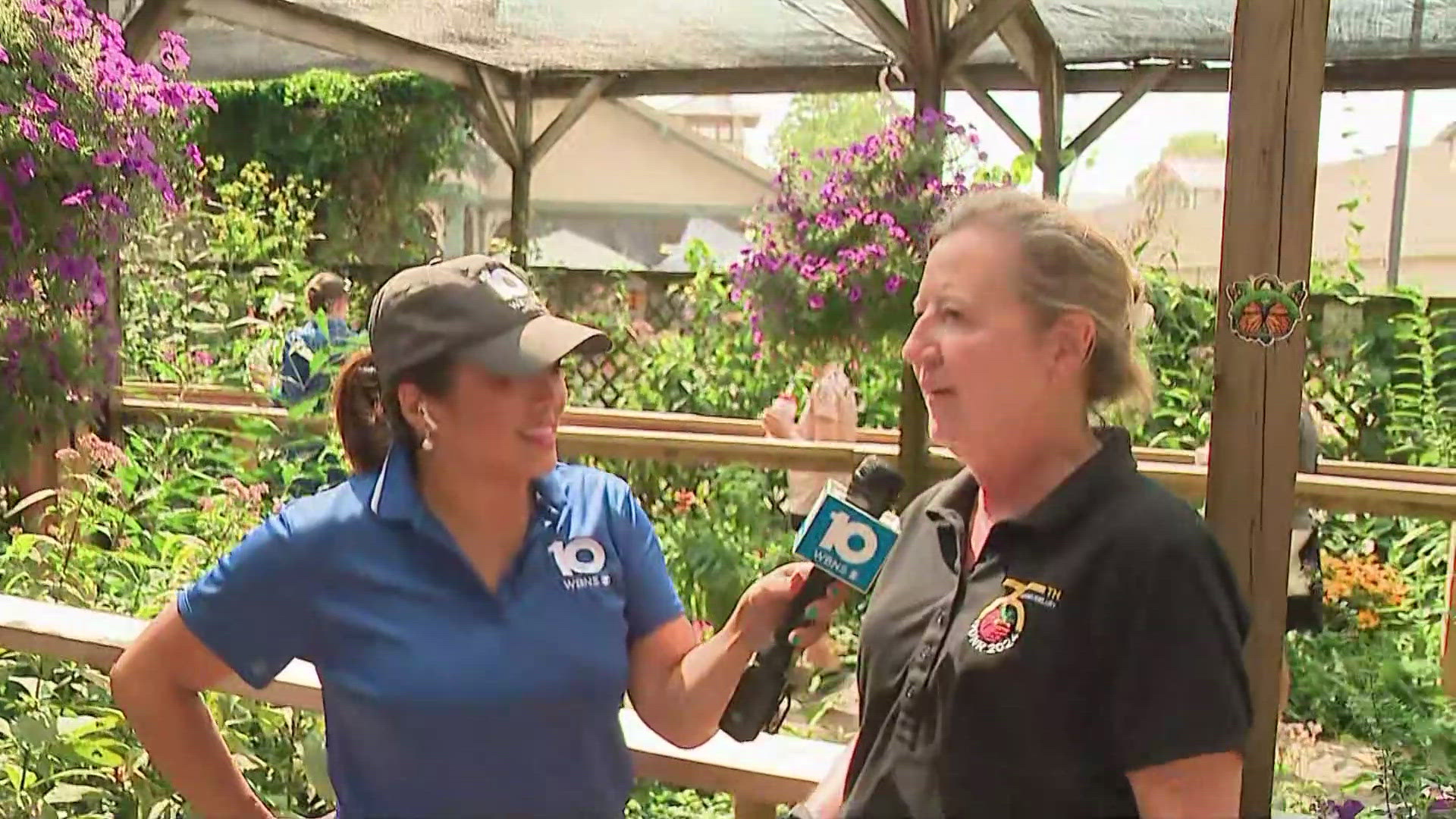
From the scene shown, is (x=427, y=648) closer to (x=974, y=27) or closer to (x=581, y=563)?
(x=581, y=563)

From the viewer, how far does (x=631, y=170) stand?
971 centimetres

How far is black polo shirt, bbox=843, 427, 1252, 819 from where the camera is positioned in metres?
0.94

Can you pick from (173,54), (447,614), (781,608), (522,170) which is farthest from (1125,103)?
(447,614)

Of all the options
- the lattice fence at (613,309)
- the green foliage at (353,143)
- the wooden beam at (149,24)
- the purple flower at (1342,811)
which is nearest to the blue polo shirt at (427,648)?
the purple flower at (1342,811)

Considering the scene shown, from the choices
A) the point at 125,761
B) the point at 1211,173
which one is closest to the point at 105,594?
the point at 125,761

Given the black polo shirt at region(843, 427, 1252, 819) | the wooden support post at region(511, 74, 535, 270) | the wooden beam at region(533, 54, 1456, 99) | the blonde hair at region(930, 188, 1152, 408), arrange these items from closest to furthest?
the black polo shirt at region(843, 427, 1252, 819)
the blonde hair at region(930, 188, 1152, 408)
the wooden beam at region(533, 54, 1456, 99)
the wooden support post at region(511, 74, 535, 270)

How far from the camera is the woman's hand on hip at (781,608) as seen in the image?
1.22 metres

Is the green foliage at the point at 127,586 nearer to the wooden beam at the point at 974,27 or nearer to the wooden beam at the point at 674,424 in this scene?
the wooden beam at the point at 674,424

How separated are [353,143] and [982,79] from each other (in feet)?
11.1

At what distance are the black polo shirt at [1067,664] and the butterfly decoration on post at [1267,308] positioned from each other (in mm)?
259

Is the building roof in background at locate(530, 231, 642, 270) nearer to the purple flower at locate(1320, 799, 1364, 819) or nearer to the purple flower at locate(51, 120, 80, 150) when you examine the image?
the purple flower at locate(51, 120, 80, 150)

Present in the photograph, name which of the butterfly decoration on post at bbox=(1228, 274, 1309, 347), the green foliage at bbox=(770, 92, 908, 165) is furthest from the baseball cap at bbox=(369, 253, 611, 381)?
the green foliage at bbox=(770, 92, 908, 165)

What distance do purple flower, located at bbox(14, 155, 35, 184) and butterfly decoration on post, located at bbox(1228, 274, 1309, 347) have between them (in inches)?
75.6

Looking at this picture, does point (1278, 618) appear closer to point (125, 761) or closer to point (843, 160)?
point (125, 761)
